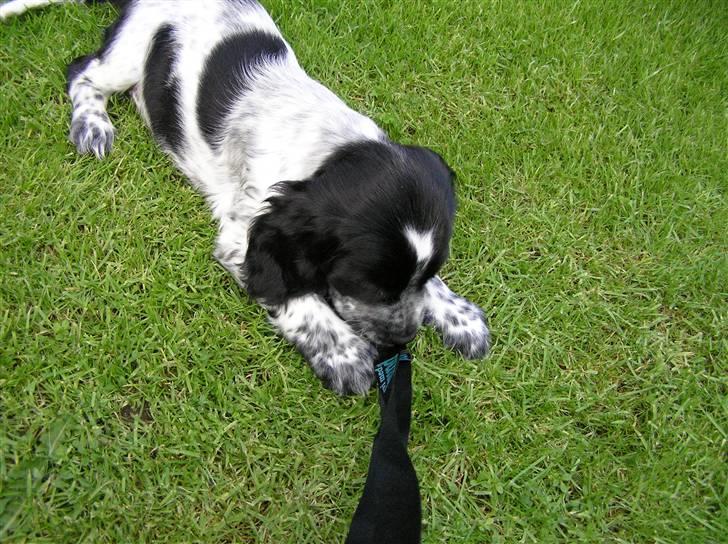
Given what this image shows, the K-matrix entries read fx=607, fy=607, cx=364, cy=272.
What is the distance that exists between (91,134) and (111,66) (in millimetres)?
457

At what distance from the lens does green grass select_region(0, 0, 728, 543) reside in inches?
87.6

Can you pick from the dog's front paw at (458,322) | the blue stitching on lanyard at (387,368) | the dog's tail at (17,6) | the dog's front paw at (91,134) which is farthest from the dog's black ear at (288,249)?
the dog's tail at (17,6)

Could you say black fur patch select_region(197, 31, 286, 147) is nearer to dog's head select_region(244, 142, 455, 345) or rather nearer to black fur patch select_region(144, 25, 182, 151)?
black fur patch select_region(144, 25, 182, 151)

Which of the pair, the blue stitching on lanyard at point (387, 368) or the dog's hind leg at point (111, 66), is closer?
the blue stitching on lanyard at point (387, 368)

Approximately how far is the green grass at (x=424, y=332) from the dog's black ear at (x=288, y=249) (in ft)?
0.75

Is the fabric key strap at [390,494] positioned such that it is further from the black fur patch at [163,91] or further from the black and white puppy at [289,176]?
the black fur patch at [163,91]

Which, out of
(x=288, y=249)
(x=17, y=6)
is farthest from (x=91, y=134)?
(x=288, y=249)

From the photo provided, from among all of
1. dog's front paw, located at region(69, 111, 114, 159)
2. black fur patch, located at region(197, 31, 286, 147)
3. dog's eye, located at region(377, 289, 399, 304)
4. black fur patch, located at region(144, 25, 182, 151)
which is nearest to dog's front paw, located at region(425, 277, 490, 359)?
dog's eye, located at region(377, 289, 399, 304)

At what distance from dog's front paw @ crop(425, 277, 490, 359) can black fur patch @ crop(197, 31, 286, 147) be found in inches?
50.8

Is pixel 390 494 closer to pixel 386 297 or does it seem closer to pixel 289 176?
pixel 386 297

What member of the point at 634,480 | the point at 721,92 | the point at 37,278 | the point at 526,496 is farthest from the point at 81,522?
the point at 721,92

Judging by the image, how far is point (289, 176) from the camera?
2.59m

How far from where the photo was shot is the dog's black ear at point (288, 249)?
2303 millimetres

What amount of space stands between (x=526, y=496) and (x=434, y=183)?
1.27 metres
